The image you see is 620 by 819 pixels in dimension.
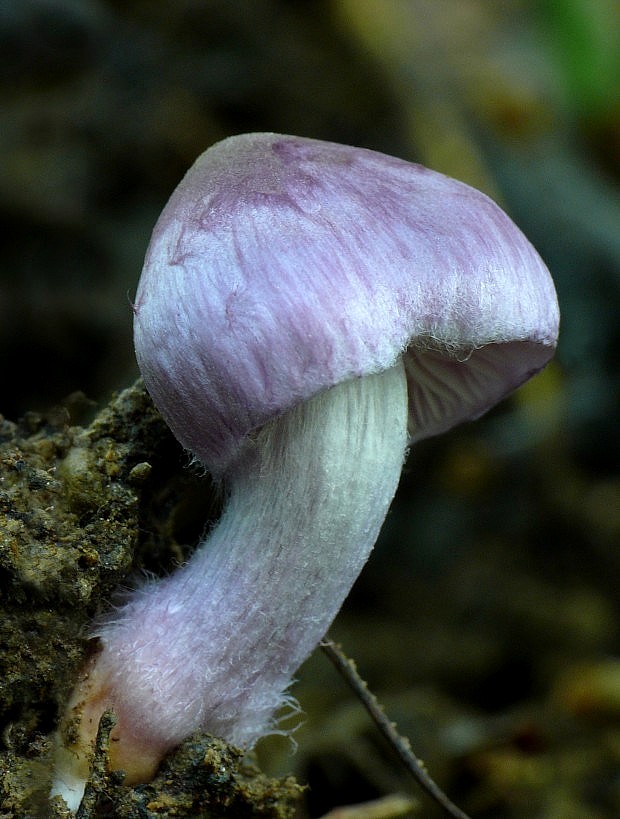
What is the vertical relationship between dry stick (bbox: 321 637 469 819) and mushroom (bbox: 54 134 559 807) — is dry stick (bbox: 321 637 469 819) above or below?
below

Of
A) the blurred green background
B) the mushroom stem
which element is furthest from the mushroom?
the blurred green background

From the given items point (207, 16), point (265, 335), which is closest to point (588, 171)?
point (207, 16)

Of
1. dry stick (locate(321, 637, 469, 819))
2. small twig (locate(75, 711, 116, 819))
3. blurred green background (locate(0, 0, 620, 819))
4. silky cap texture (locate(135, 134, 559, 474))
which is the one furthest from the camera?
blurred green background (locate(0, 0, 620, 819))

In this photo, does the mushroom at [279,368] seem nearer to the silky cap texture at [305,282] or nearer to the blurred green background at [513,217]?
the silky cap texture at [305,282]

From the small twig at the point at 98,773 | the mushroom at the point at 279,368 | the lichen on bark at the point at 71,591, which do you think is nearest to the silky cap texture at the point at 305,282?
the mushroom at the point at 279,368

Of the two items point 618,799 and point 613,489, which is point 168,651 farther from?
point 613,489

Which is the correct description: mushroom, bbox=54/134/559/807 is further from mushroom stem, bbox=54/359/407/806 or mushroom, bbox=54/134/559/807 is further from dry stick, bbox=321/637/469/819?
dry stick, bbox=321/637/469/819
